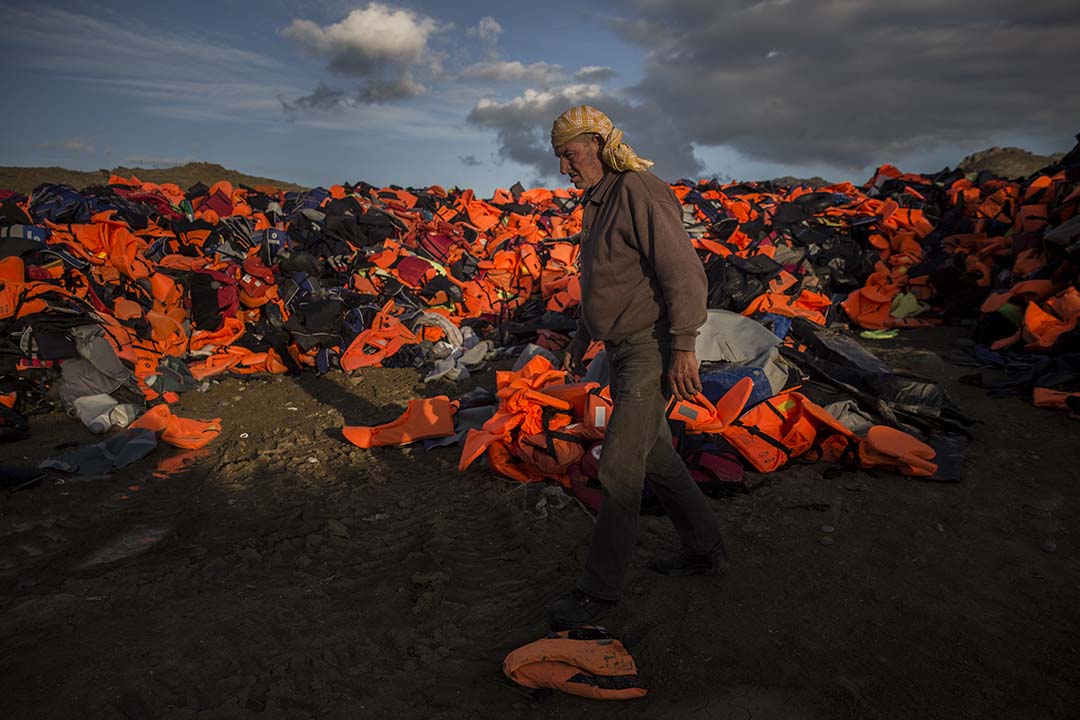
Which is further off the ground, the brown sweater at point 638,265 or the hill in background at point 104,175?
the hill in background at point 104,175

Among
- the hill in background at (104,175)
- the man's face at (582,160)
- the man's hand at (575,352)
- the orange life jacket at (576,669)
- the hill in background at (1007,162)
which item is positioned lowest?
the orange life jacket at (576,669)

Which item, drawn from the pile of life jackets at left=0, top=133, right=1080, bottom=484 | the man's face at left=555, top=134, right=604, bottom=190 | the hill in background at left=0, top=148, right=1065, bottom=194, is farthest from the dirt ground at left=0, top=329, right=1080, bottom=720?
the hill in background at left=0, top=148, right=1065, bottom=194

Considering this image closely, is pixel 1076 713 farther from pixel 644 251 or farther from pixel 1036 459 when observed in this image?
pixel 1036 459

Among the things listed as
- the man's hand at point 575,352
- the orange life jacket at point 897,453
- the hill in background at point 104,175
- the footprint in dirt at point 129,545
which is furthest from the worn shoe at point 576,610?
the hill in background at point 104,175

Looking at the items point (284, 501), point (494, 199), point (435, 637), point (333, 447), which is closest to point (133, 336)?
point (333, 447)

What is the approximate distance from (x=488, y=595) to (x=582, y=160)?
2105mm

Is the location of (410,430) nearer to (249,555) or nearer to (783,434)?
(249,555)

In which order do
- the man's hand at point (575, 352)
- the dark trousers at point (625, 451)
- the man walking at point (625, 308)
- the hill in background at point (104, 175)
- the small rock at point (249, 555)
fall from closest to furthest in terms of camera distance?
the man walking at point (625, 308)
the dark trousers at point (625, 451)
the man's hand at point (575, 352)
the small rock at point (249, 555)
the hill in background at point (104, 175)

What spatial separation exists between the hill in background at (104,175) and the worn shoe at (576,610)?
21.2 metres

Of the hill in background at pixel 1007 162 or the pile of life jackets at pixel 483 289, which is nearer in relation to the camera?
the pile of life jackets at pixel 483 289

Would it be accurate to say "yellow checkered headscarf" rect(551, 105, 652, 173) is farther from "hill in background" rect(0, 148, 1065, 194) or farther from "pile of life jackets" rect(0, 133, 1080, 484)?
"hill in background" rect(0, 148, 1065, 194)

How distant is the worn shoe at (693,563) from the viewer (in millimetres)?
2885

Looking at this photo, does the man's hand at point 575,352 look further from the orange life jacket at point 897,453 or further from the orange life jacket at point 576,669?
the orange life jacket at point 897,453

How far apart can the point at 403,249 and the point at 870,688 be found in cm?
834
